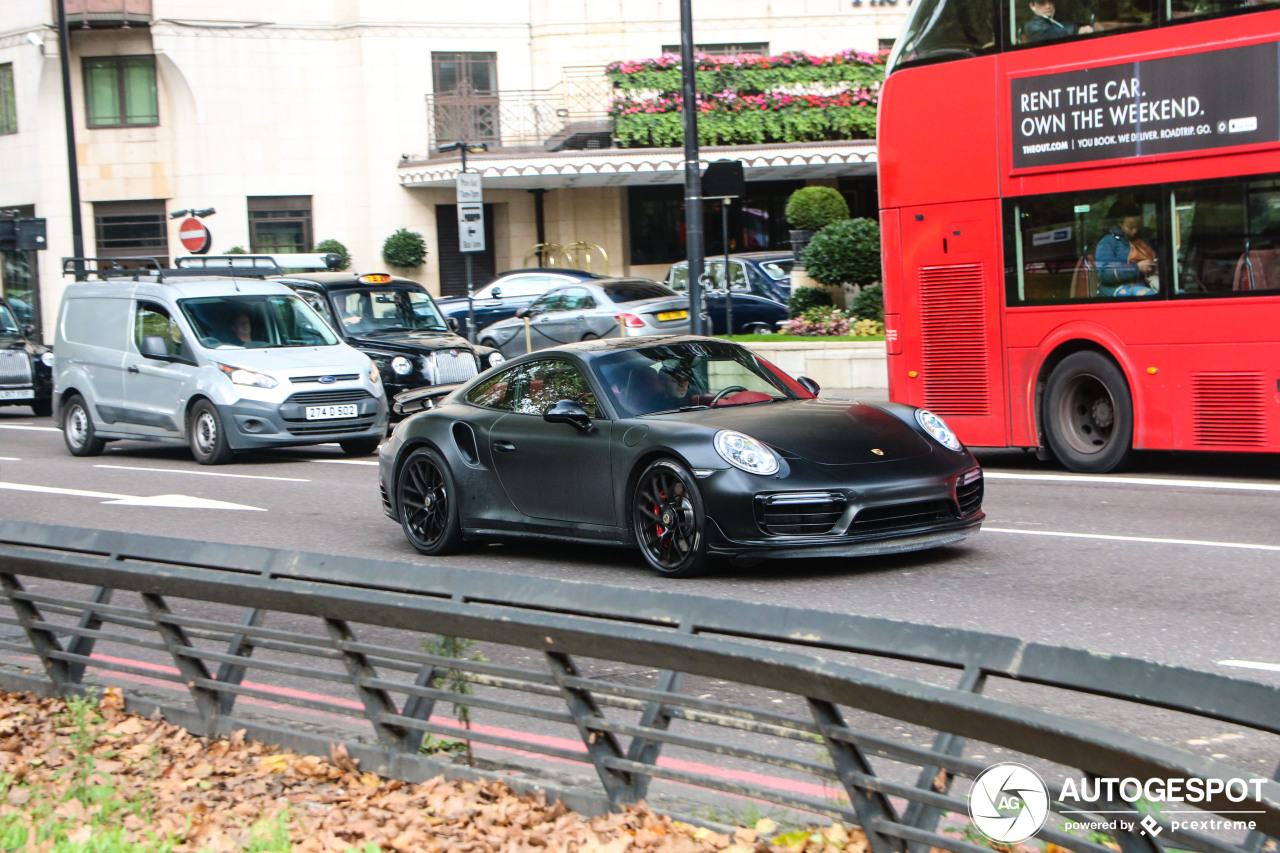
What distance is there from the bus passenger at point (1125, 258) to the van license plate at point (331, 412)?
7.94m

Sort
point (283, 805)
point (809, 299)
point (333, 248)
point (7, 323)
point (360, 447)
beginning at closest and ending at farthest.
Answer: point (283, 805), point (360, 447), point (809, 299), point (7, 323), point (333, 248)

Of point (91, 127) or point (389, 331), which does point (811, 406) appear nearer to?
point (389, 331)

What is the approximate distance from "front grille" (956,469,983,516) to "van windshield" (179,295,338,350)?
10157 mm

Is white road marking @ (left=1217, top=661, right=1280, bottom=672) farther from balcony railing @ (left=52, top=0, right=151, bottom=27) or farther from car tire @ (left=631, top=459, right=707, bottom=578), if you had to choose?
balcony railing @ (left=52, top=0, right=151, bottom=27)

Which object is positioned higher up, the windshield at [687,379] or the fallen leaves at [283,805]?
the windshield at [687,379]

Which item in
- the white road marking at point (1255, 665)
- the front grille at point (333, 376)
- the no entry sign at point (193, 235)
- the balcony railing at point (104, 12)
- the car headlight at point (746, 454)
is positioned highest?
the balcony railing at point (104, 12)

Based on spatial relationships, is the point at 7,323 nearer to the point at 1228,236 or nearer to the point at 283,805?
the point at 1228,236

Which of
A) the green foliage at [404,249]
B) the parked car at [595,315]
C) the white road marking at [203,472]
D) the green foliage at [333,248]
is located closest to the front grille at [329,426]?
the white road marking at [203,472]

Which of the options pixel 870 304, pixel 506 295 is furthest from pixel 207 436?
pixel 506 295

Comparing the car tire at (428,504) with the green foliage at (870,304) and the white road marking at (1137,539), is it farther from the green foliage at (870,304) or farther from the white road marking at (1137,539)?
the green foliage at (870,304)

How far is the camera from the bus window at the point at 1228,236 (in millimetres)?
10945

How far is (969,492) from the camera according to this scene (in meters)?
8.23

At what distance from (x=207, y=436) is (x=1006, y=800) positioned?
1381 cm

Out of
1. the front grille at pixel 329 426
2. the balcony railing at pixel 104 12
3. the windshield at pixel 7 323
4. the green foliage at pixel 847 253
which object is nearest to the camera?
the front grille at pixel 329 426
